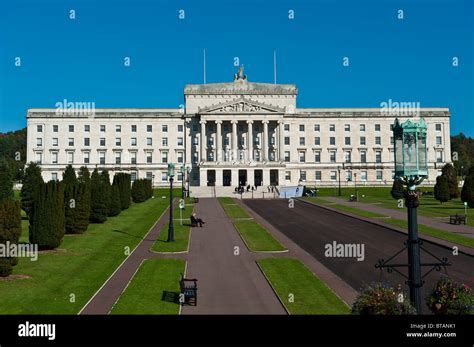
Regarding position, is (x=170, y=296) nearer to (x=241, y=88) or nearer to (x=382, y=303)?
(x=382, y=303)

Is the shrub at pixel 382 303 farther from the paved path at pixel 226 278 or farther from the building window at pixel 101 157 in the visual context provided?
the building window at pixel 101 157

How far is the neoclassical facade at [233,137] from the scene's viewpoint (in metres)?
110

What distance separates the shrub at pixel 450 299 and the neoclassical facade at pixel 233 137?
96044mm

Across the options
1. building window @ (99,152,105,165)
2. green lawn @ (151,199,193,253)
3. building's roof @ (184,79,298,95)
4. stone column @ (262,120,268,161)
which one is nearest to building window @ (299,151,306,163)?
stone column @ (262,120,268,161)

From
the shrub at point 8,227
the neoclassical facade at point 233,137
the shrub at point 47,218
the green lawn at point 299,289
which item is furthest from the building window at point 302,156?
the shrub at point 8,227

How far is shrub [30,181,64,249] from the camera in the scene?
29.1 meters

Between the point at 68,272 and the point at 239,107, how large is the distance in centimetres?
8864

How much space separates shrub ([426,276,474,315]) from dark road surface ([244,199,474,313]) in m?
1.50

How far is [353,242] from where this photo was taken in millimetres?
32781

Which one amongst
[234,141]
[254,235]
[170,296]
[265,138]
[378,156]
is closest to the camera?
[170,296]

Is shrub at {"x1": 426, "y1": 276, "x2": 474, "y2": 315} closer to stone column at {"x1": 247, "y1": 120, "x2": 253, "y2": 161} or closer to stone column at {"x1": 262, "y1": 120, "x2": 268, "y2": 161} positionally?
stone column at {"x1": 262, "y1": 120, "x2": 268, "y2": 161}

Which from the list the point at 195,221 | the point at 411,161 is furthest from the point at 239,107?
the point at 411,161
